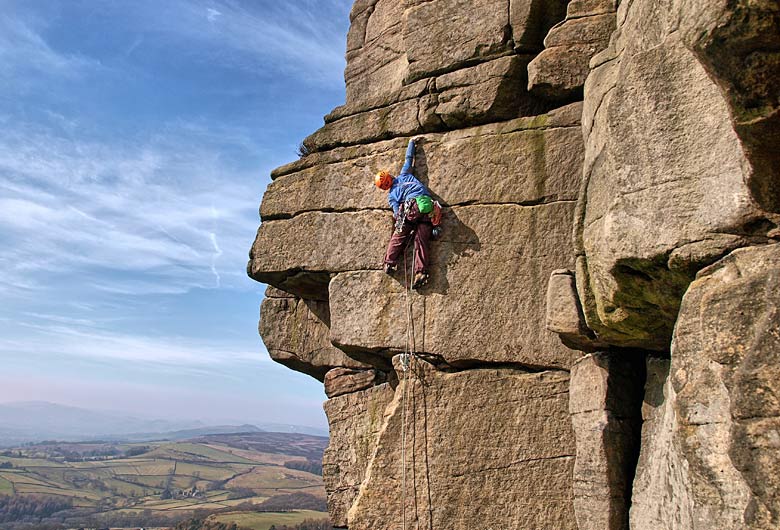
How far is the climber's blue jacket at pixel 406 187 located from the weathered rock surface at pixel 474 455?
8.45 ft

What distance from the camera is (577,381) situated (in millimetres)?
9117

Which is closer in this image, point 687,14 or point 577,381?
point 687,14

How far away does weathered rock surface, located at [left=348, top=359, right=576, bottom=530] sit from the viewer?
32.2 ft

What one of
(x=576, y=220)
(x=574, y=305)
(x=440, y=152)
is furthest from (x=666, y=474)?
(x=440, y=152)

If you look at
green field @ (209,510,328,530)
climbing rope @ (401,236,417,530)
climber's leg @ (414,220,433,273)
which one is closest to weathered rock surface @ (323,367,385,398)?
climbing rope @ (401,236,417,530)

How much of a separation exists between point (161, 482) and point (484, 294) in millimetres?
165035

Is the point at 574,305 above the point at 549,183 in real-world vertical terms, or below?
below

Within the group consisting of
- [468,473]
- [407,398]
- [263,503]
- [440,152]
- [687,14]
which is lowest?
[263,503]

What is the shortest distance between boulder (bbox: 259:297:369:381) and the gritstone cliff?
0.15ft

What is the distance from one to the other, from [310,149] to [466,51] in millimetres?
3470

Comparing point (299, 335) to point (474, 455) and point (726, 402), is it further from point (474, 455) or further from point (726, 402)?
point (726, 402)

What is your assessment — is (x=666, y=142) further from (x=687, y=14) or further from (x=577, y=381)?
(x=577, y=381)

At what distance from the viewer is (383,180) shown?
1116 cm

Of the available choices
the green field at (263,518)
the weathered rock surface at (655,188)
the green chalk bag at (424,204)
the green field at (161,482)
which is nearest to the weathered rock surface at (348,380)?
the green chalk bag at (424,204)
